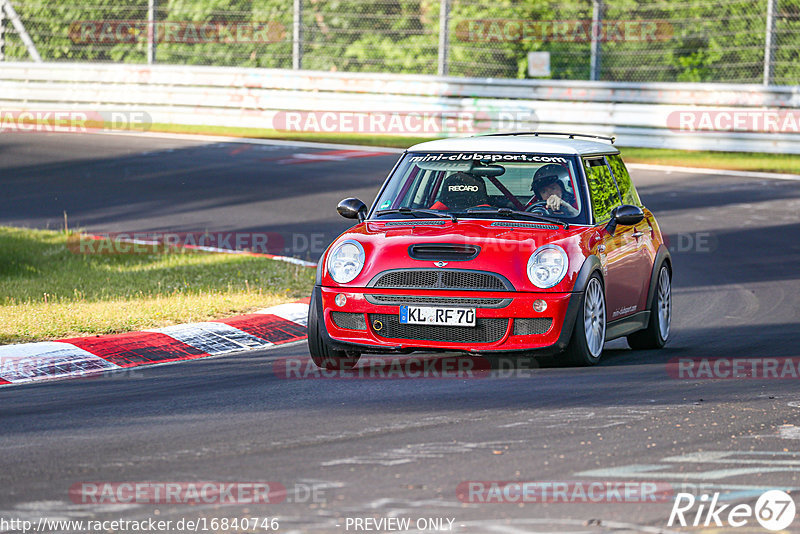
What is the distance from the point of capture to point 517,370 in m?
8.38

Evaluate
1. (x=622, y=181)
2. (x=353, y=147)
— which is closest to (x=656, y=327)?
(x=622, y=181)

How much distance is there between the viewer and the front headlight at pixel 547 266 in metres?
8.16

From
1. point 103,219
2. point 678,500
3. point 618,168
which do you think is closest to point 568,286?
point 618,168

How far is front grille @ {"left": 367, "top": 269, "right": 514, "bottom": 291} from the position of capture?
26.6 ft

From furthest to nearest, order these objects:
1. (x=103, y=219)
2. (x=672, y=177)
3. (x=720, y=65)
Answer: (x=720, y=65) → (x=672, y=177) → (x=103, y=219)

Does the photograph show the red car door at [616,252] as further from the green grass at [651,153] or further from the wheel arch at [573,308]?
the green grass at [651,153]

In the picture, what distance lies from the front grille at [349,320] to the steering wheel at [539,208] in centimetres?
150

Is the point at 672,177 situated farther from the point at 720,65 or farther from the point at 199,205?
the point at 199,205

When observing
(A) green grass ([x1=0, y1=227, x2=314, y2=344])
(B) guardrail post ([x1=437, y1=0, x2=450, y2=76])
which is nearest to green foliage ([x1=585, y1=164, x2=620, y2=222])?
(A) green grass ([x1=0, y1=227, x2=314, y2=344])

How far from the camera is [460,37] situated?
92.1 ft

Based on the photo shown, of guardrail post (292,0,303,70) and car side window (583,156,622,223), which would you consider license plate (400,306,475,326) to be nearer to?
car side window (583,156,622,223)

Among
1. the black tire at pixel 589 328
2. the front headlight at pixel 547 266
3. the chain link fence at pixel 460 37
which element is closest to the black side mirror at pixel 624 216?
the black tire at pixel 589 328

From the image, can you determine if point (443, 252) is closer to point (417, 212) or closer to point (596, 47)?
point (417, 212)

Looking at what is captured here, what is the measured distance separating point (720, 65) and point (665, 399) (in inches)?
697
